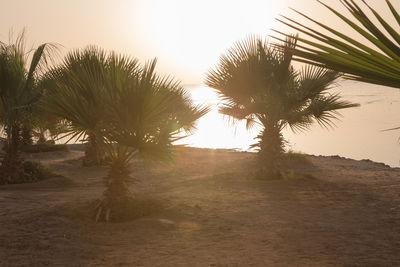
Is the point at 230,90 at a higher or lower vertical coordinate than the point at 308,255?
higher

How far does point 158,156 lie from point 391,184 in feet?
19.7

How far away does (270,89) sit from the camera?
30.8ft

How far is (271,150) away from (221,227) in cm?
439

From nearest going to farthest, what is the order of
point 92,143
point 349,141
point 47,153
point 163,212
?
point 163,212 → point 92,143 → point 47,153 → point 349,141

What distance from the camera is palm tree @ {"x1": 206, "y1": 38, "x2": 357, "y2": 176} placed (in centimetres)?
924

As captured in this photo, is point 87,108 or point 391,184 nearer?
point 87,108

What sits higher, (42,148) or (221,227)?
(42,148)

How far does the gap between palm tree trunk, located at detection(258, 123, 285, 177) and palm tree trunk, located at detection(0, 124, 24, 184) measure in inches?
235

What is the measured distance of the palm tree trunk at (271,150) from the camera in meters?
9.95

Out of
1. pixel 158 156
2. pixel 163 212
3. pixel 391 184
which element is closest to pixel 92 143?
pixel 163 212

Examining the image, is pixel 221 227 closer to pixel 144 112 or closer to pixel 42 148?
pixel 144 112

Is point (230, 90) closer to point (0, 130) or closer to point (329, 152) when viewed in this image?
point (0, 130)

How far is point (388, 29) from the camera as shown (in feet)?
5.08

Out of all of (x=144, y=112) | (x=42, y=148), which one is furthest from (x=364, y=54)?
(x=42, y=148)
